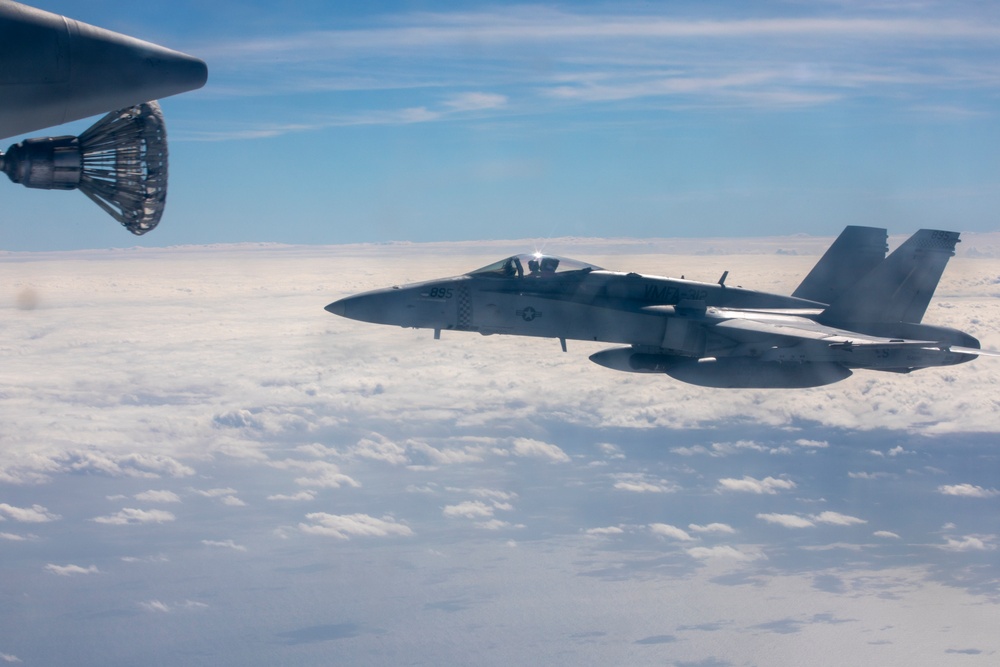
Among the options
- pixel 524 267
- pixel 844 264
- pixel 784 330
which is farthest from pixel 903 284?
pixel 524 267

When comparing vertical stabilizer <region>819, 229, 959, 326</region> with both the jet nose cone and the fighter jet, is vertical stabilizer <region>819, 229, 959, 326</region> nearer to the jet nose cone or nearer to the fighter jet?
the fighter jet

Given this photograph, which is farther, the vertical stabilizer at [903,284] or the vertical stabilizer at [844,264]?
the vertical stabilizer at [844,264]

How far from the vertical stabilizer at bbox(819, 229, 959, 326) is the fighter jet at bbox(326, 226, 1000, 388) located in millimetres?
2763

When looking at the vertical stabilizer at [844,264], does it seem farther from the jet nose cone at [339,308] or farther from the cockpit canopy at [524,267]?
the jet nose cone at [339,308]

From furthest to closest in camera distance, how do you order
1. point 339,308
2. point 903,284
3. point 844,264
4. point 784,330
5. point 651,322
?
point 844,264
point 903,284
point 651,322
point 784,330
point 339,308

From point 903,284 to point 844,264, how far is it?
8.04 feet

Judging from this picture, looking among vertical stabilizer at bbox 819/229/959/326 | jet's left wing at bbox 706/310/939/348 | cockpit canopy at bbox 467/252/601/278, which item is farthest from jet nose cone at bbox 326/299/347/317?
vertical stabilizer at bbox 819/229/959/326

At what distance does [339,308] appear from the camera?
24375 millimetres

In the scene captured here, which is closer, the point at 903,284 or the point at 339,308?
the point at 339,308

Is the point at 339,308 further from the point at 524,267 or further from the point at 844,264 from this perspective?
the point at 844,264

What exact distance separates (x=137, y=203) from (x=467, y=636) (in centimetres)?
11678

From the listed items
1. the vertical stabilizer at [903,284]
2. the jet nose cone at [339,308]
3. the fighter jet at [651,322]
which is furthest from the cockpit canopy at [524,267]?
the vertical stabilizer at [903,284]

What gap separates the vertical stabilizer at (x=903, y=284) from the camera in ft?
97.9

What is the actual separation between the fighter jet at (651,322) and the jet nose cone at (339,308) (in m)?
0.03
